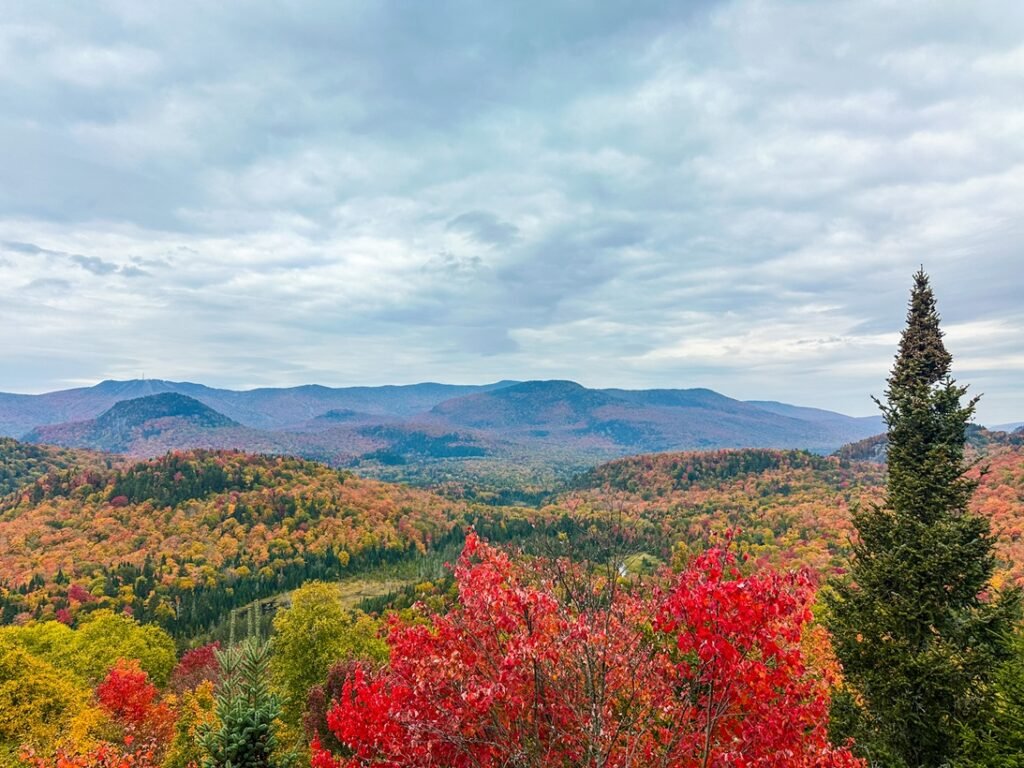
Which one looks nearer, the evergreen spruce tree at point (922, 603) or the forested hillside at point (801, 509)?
the evergreen spruce tree at point (922, 603)

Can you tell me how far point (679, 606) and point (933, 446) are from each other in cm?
1430

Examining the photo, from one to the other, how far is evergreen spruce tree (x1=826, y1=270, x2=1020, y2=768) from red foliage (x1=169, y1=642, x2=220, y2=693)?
54961 millimetres

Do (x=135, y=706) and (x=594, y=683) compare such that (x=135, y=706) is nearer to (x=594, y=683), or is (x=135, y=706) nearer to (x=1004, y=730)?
(x=594, y=683)

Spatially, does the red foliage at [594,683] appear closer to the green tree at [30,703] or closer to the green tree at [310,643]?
the green tree at [30,703]

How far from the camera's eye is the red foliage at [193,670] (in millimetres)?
51125

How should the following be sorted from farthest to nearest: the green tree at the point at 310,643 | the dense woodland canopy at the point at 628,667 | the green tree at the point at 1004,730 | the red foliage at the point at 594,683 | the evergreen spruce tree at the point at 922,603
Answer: the green tree at the point at 310,643, the evergreen spruce tree at the point at 922,603, the green tree at the point at 1004,730, the dense woodland canopy at the point at 628,667, the red foliage at the point at 594,683

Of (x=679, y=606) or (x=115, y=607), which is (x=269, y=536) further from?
(x=679, y=606)

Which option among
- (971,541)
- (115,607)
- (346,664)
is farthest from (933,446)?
(115,607)

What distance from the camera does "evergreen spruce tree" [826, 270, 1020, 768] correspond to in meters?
15.0

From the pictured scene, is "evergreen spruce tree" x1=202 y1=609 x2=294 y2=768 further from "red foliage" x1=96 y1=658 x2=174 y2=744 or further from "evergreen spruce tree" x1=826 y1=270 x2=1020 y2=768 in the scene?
"red foliage" x1=96 y1=658 x2=174 y2=744

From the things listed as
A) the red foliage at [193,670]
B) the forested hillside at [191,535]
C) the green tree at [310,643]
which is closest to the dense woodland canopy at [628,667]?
the green tree at [310,643]

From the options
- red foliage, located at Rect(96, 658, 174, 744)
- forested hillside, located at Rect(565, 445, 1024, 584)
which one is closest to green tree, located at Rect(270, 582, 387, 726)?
red foliage, located at Rect(96, 658, 174, 744)

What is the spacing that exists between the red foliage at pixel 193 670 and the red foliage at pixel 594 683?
52901 millimetres

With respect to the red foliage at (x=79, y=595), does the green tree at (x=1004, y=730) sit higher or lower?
higher
